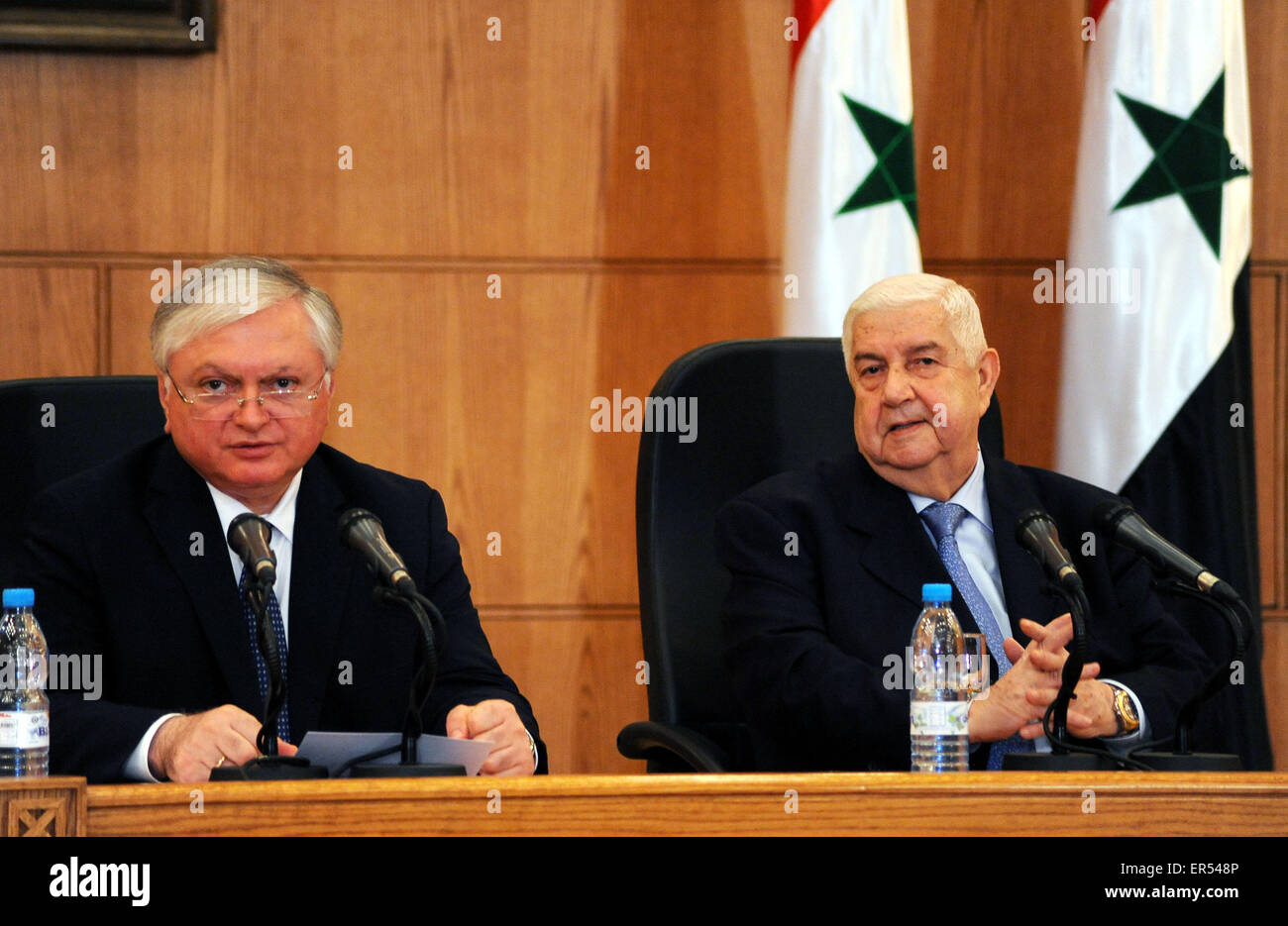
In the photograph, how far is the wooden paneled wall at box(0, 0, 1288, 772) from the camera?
11.5 ft

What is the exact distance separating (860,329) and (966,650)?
54 centimetres

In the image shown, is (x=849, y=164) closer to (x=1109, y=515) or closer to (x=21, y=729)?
(x=1109, y=515)

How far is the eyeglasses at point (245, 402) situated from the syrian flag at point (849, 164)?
1.30m

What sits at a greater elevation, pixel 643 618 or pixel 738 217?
pixel 738 217

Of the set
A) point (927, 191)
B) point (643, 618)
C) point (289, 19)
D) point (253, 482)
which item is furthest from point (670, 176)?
point (253, 482)

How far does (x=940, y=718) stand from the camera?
6.30ft

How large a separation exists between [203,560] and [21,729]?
1.80 ft

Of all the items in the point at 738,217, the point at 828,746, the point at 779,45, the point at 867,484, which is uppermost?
the point at 779,45

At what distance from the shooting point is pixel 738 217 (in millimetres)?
3643

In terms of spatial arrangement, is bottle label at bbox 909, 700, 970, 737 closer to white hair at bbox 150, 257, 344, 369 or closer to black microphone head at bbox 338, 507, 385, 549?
black microphone head at bbox 338, 507, 385, 549

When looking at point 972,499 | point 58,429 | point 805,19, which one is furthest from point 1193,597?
point 805,19

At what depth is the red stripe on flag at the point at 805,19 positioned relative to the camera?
10.7ft

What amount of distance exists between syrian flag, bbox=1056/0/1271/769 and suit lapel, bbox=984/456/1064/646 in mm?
739
